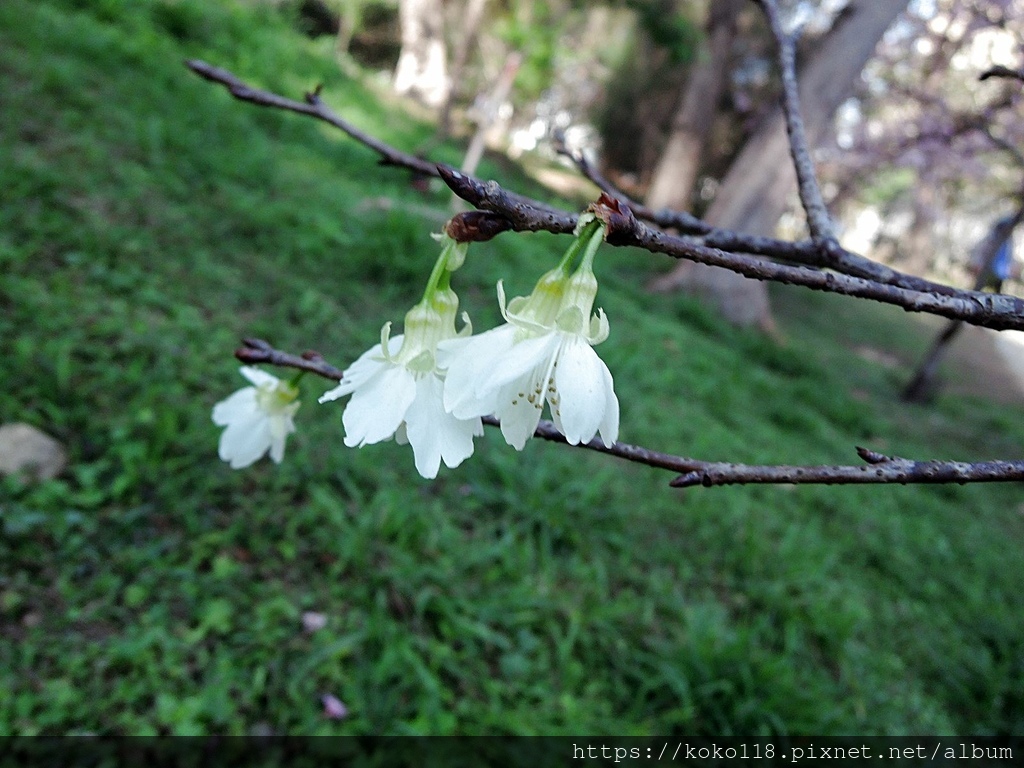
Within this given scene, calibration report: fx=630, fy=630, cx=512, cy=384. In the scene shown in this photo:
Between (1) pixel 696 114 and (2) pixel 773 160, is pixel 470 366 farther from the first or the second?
(1) pixel 696 114

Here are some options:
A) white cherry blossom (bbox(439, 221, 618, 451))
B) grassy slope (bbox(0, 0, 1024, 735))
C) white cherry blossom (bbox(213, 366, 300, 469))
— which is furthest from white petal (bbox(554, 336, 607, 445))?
grassy slope (bbox(0, 0, 1024, 735))

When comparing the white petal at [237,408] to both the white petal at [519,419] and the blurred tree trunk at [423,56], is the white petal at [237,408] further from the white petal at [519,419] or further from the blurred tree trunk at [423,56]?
the blurred tree trunk at [423,56]

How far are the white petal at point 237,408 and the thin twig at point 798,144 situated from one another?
2.65 feet

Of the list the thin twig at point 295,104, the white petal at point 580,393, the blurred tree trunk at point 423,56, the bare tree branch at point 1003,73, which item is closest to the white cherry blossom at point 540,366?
the white petal at point 580,393

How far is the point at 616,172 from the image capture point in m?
11.6

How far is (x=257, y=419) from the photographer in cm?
94

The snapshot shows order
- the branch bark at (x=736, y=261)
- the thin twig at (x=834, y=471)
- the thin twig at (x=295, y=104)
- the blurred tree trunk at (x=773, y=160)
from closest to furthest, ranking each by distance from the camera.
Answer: the branch bark at (x=736, y=261) < the thin twig at (x=834, y=471) < the thin twig at (x=295, y=104) < the blurred tree trunk at (x=773, y=160)

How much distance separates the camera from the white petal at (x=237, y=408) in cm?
95

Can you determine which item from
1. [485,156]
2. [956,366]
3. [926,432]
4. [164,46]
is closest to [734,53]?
[485,156]

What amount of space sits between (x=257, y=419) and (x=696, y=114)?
30.0 feet

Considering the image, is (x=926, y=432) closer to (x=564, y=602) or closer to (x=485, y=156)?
(x=564, y=602)

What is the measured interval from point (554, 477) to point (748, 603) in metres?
0.92

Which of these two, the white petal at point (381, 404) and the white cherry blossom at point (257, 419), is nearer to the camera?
the white petal at point (381, 404)

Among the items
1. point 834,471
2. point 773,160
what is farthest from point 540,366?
point 773,160
